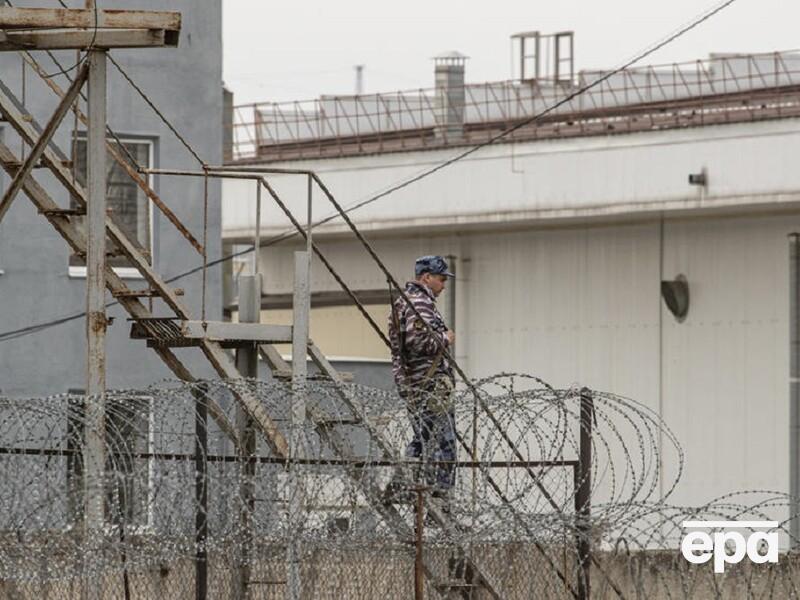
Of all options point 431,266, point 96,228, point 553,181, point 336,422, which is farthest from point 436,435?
point 553,181

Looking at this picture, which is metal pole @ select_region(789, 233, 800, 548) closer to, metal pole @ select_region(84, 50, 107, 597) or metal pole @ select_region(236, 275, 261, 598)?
metal pole @ select_region(236, 275, 261, 598)

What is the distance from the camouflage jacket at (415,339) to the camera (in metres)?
16.8

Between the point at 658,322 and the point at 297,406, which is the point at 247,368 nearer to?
the point at 297,406

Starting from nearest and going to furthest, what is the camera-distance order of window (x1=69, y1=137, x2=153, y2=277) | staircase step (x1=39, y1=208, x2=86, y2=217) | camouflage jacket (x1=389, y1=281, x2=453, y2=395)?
staircase step (x1=39, y1=208, x2=86, y2=217) → camouflage jacket (x1=389, y1=281, x2=453, y2=395) → window (x1=69, y1=137, x2=153, y2=277)

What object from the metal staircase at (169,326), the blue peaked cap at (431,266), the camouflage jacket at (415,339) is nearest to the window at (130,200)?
the metal staircase at (169,326)

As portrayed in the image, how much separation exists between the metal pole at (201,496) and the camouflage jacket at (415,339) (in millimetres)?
2004

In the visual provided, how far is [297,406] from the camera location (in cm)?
1561

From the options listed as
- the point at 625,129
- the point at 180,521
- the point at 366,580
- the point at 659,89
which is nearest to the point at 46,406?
the point at 180,521

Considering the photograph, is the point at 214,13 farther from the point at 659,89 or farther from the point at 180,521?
the point at 180,521

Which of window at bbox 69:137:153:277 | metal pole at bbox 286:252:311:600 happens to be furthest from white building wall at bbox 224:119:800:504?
metal pole at bbox 286:252:311:600

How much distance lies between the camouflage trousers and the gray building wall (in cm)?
919

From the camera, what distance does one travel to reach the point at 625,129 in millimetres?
27938

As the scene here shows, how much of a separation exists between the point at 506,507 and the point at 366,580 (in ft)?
6.11

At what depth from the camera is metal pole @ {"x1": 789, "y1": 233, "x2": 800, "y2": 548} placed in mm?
26359
